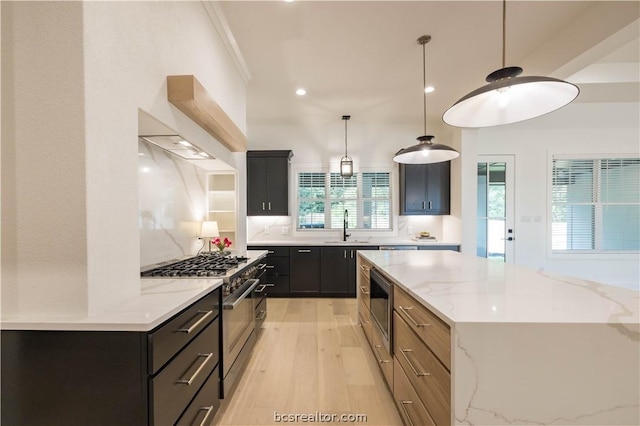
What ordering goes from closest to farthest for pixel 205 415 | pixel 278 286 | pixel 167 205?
pixel 205 415, pixel 167 205, pixel 278 286

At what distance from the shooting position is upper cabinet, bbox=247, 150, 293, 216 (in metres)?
4.46

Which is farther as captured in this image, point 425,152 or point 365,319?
point 365,319

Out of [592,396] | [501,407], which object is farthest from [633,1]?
[501,407]

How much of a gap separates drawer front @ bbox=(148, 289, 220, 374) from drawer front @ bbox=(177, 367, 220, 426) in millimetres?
341

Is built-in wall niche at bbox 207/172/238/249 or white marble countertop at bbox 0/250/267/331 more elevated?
built-in wall niche at bbox 207/172/238/249

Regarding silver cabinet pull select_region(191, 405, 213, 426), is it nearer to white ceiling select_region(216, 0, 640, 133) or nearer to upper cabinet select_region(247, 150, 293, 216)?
white ceiling select_region(216, 0, 640, 133)

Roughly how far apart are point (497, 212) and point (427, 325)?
437 centimetres

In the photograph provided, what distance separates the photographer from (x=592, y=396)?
90cm

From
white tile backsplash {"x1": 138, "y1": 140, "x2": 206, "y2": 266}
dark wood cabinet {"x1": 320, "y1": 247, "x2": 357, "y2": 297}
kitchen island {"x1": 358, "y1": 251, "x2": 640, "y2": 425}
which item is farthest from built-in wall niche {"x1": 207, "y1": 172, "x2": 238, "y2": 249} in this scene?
kitchen island {"x1": 358, "y1": 251, "x2": 640, "y2": 425}

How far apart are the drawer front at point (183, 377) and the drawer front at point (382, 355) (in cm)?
118

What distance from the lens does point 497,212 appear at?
15.0 feet

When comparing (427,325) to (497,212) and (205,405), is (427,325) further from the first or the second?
(497,212)

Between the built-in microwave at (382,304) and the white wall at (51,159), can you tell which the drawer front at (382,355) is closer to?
the built-in microwave at (382,304)

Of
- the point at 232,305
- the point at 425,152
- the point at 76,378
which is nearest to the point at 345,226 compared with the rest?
the point at 425,152
